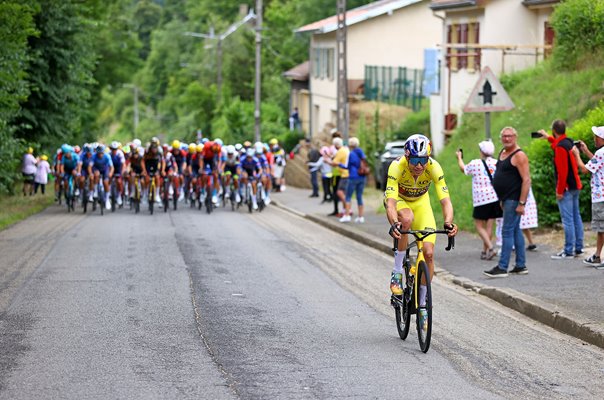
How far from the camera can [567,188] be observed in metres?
17.1

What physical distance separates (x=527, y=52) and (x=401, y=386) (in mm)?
27044

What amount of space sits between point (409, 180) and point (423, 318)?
4.43 feet

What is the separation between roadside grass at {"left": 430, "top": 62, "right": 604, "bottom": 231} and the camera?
938 inches

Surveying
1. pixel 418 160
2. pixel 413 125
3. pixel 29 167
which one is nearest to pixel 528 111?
pixel 418 160

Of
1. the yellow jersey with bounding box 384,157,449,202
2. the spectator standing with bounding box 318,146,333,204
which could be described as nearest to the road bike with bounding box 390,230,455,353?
the yellow jersey with bounding box 384,157,449,202

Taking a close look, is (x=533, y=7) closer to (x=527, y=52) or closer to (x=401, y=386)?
(x=527, y=52)

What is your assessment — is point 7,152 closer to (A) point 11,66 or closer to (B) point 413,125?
(A) point 11,66

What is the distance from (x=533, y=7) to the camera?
36.2 meters

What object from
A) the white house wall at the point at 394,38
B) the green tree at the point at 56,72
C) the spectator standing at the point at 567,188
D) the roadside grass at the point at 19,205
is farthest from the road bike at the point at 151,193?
the white house wall at the point at 394,38

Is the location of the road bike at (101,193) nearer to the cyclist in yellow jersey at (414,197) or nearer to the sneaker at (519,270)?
the sneaker at (519,270)

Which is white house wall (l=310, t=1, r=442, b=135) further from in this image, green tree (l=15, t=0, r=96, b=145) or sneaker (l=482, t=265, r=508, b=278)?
sneaker (l=482, t=265, r=508, b=278)

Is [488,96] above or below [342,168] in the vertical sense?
above

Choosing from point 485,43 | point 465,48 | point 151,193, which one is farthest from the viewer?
point 465,48

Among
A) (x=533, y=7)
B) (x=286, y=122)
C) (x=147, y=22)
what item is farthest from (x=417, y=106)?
(x=147, y=22)
